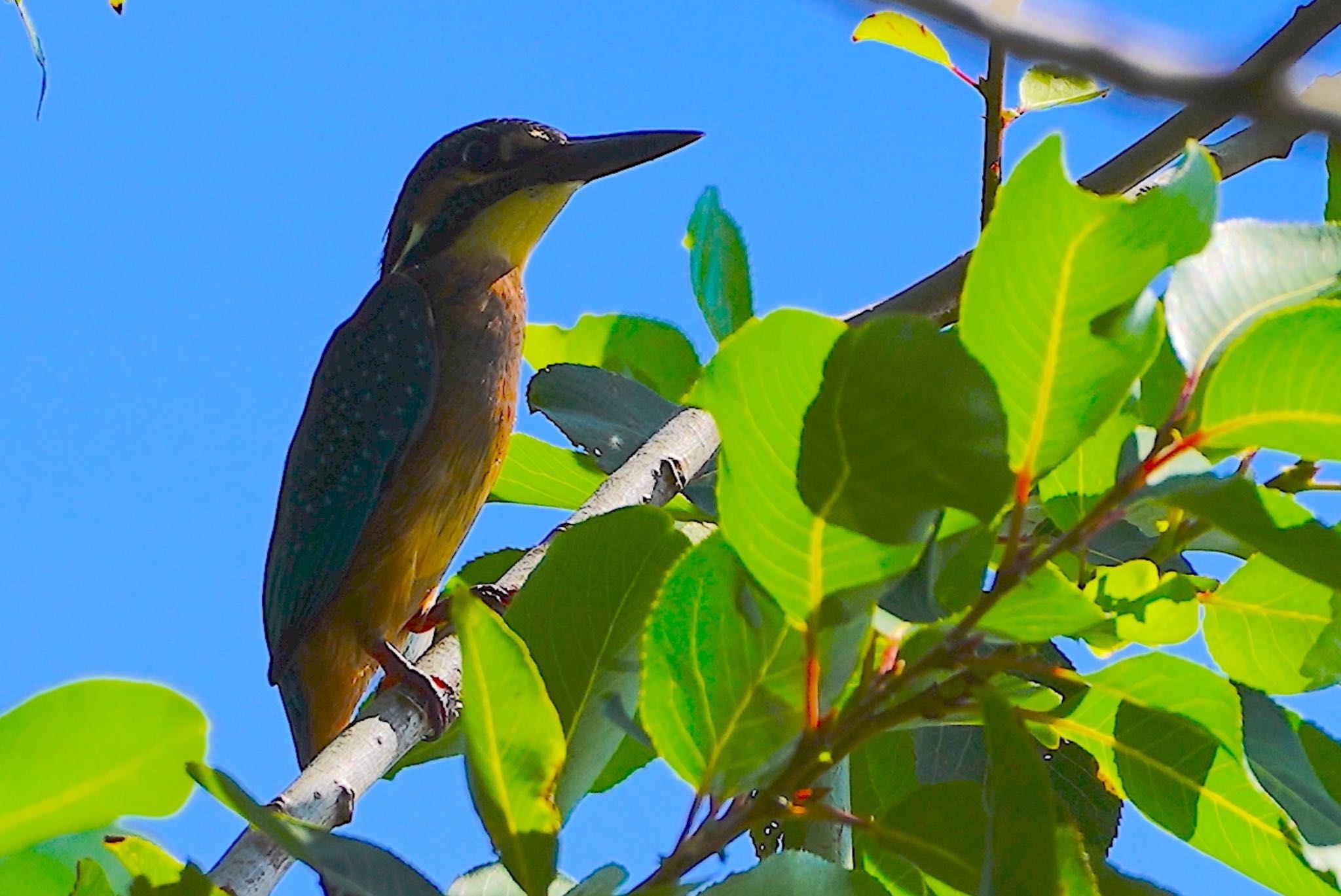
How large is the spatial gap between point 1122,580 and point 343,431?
8.09ft

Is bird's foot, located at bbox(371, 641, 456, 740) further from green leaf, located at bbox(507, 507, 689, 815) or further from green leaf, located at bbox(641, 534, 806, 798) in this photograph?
green leaf, located at bbox(641, 534, 806, 798)

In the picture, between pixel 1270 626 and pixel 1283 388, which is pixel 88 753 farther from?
pixel 1270 626

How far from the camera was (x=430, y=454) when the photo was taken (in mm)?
3207

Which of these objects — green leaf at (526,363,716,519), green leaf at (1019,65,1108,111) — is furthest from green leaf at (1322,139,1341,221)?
green leaf at (526,363,716,519)

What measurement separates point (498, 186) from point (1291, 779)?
9.82 ft

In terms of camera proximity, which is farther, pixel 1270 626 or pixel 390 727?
pixel 390 727

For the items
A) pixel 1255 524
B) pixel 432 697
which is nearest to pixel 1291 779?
pixel 1255 524

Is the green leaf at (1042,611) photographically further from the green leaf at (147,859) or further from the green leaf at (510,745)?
the green leaf at (147,859)

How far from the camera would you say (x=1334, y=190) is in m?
1.66

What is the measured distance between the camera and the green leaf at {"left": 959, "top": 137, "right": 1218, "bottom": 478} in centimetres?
90

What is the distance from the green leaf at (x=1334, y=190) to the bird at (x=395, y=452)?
1733 millimetres

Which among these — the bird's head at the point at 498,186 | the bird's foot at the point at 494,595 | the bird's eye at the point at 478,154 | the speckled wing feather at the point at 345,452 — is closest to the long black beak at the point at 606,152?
the bird's head at the point at 498,186

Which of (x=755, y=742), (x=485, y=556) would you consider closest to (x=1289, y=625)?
(x=755, y=742)

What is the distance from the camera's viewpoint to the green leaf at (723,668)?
1.01 m
